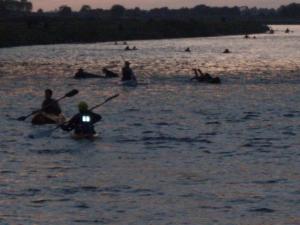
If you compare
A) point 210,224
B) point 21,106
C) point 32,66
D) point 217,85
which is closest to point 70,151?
point 210,224

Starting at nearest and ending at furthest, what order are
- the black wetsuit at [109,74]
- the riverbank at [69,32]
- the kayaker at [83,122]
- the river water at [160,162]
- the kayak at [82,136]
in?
the river water at [160,162], the kayaker at [83,122], the kayak at [82,136], the black wetsuit at [109,74], the riverbank at [69,32]

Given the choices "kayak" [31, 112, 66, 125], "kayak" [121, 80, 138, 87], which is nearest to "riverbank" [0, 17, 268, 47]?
"kayak" [121, 80, 138, 87]

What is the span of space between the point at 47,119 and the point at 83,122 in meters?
4.31

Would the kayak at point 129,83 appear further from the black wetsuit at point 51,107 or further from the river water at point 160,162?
the black wetsuit at point 51,107

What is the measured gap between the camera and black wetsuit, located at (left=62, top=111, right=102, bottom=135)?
29.8m

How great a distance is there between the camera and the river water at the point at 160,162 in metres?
20.6

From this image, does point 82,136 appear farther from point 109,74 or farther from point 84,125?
point 109,74

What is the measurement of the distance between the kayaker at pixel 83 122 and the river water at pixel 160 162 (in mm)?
447

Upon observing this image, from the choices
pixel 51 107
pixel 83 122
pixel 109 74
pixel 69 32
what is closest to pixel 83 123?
pixel 83 122

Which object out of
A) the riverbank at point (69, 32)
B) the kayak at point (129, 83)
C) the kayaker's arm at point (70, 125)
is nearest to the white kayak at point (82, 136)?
the kayaker's arm at point (70, 125)

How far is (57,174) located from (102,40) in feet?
456

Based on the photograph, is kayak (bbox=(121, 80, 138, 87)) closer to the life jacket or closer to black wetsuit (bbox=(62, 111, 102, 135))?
black wetsuit (bbox=(62, 111, 102, 135))

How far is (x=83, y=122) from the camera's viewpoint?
3009 cm

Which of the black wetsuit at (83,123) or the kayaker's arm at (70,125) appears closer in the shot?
the black wetsuit at (83,123)
